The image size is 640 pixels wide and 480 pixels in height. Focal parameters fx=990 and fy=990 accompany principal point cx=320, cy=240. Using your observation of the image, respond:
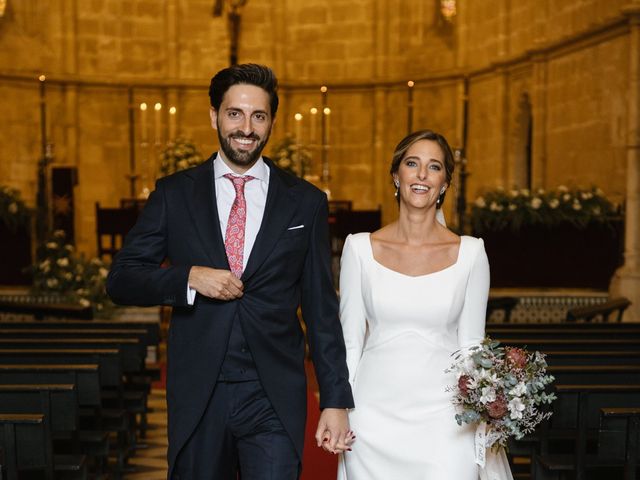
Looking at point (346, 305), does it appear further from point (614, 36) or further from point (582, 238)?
point (614, 36)

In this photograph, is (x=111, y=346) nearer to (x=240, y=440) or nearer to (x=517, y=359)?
(x=240, y=440)

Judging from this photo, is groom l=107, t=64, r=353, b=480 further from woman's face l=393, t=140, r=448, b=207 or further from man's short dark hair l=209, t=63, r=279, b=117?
woman's face l=393, t=140, r=448, b=207

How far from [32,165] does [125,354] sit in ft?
35.5

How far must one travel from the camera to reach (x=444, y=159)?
11.6 ft

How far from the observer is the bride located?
3.38 m

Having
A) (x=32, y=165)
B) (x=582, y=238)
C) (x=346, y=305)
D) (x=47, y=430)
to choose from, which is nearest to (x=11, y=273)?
(x=32, y=165)

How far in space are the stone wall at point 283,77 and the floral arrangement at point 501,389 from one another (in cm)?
1145

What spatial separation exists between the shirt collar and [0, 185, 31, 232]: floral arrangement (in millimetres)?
8786

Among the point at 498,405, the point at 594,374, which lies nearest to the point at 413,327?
the point at 498,405

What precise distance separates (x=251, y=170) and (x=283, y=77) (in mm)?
14214

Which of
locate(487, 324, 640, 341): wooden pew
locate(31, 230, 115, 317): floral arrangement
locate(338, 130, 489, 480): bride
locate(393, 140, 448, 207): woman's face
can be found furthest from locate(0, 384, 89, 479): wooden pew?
locate(31, 230, 115, 317): floral arrangement

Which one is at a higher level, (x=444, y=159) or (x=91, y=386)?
(x=444, y=159)

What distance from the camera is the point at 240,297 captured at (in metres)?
2.92

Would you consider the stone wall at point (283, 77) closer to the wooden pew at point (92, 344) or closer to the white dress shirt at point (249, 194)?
the wooden pew at point (92, 344)
